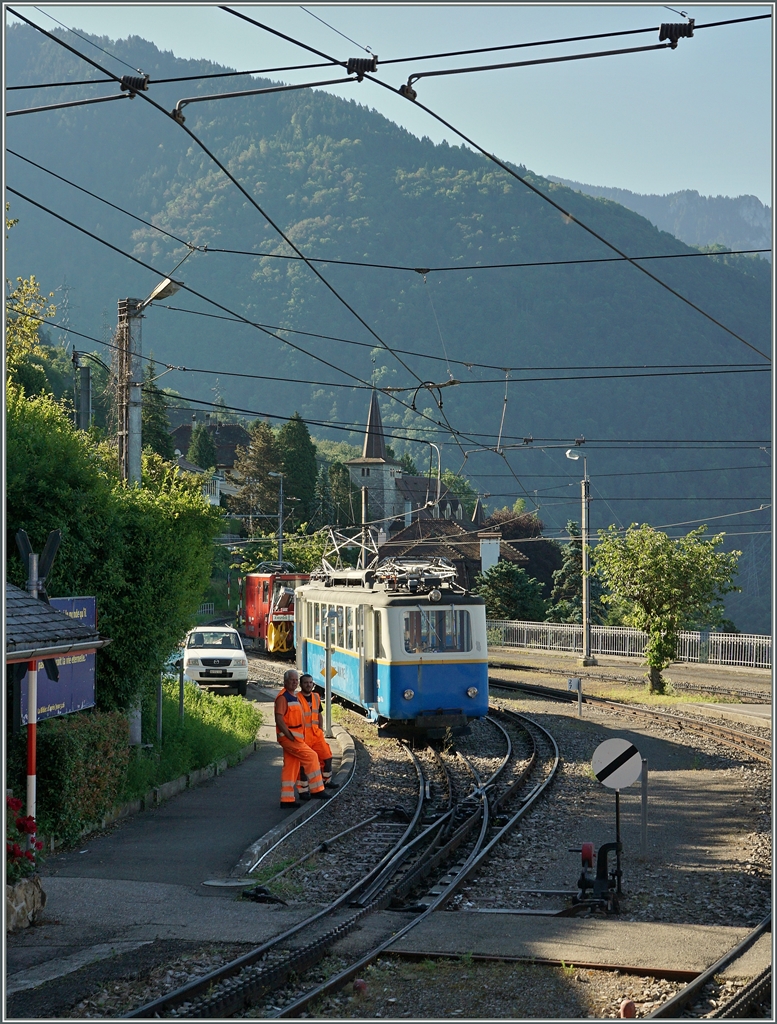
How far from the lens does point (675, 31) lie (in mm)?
8914

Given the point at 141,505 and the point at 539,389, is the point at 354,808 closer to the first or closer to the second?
the point at 141,505

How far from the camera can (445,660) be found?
19.5 metres

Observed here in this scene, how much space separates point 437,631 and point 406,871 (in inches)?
335

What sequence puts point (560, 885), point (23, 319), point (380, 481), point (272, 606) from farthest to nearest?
point (380, 481) → point (272, 606) → point (23, 319) → point (560, 885)

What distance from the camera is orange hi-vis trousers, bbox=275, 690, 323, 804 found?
1442 centimetres

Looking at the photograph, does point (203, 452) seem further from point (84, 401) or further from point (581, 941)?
point (581, 941)

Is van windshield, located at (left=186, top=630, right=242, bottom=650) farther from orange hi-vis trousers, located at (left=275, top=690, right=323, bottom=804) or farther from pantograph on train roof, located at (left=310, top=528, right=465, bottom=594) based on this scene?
orange hi-vis trousers, located at (left=275, top=690, right=323, bottom=804)

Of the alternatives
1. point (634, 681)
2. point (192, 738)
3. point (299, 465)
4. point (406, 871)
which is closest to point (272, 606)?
point (634, 681)

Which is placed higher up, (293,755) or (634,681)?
(293,755)

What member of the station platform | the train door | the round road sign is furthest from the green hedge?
the round road sign

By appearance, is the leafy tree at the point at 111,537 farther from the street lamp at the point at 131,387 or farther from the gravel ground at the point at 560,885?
the gravel ground at the point at 560,885

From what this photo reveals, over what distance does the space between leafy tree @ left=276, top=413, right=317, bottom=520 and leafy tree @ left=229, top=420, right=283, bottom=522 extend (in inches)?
34.5

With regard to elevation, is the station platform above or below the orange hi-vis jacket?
below

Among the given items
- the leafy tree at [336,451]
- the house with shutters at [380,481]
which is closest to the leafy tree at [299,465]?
the house with shutters at [380,481]
